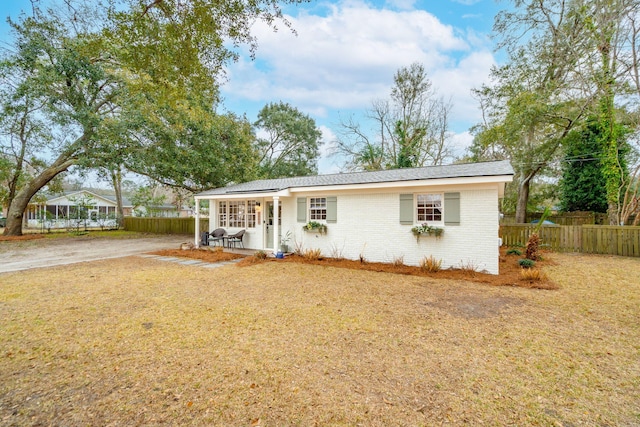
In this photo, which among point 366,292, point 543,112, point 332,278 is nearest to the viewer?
point 366,292

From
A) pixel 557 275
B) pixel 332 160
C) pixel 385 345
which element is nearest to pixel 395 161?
pixel 332 160

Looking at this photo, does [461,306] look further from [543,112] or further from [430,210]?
Answer: [543,112]

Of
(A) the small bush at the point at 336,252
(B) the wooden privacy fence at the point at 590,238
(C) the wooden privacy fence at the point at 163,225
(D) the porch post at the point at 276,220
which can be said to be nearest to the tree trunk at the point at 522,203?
(B) the wooden privacy fence at the point at 590,238

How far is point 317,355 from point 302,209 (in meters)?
7.67

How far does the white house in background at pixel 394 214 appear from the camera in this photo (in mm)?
7766

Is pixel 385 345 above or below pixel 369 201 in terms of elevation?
below

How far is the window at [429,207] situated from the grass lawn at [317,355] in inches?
111

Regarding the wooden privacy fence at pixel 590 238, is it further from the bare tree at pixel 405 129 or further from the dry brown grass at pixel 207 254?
the dry brown grass at pixel 207 254

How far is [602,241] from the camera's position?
10727 millimetres

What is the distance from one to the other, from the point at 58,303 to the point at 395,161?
2142cm

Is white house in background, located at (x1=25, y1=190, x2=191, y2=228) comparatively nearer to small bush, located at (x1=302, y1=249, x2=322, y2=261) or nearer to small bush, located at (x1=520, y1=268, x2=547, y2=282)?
small bush, located at (x1=302, y1=249, x2=322, y2=261)

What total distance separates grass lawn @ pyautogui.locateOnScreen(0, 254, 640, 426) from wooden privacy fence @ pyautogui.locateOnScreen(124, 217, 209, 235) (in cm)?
1548

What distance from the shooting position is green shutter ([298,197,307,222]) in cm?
1066

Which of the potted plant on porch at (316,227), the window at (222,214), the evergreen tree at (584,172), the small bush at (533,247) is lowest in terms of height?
the small bush at (533,247)
